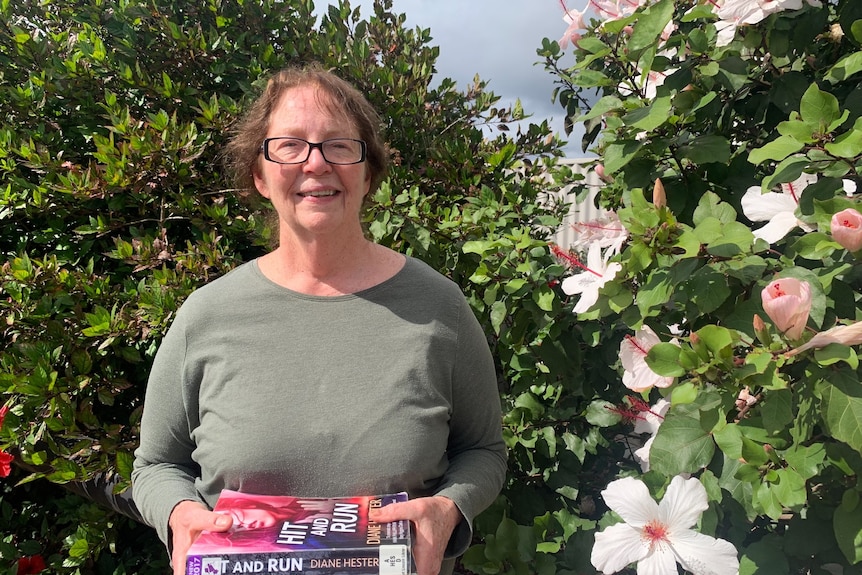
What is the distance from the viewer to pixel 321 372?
55.4 inches

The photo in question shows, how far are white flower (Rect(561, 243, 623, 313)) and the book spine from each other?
58 centimetres

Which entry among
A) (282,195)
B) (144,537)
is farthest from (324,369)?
(144,537)

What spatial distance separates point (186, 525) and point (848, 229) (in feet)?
4.26

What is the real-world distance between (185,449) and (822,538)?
1.36 meters

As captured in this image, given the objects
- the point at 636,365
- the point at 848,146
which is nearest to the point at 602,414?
the point at 636,365

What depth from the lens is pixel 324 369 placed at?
4.63 feet

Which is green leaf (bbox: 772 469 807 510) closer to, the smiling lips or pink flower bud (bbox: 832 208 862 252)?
pink flower bud (bbox: 832 208 862 252)

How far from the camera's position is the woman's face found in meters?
1.46

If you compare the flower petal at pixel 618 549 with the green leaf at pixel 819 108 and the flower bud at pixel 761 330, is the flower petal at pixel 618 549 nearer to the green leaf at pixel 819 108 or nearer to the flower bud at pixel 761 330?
the flower bud at pixel 761 330

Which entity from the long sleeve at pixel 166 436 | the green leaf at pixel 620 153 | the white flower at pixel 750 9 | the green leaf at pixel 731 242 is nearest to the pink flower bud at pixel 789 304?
the green leaf at pixel 731 242

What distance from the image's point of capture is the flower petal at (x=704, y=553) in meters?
1.08

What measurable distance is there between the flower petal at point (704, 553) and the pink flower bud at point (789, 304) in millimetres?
409

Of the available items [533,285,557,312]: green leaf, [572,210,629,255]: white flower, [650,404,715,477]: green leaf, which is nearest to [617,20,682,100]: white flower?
[572,210,629,255]: white flower

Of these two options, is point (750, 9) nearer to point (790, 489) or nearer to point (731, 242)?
point (731, 242)
